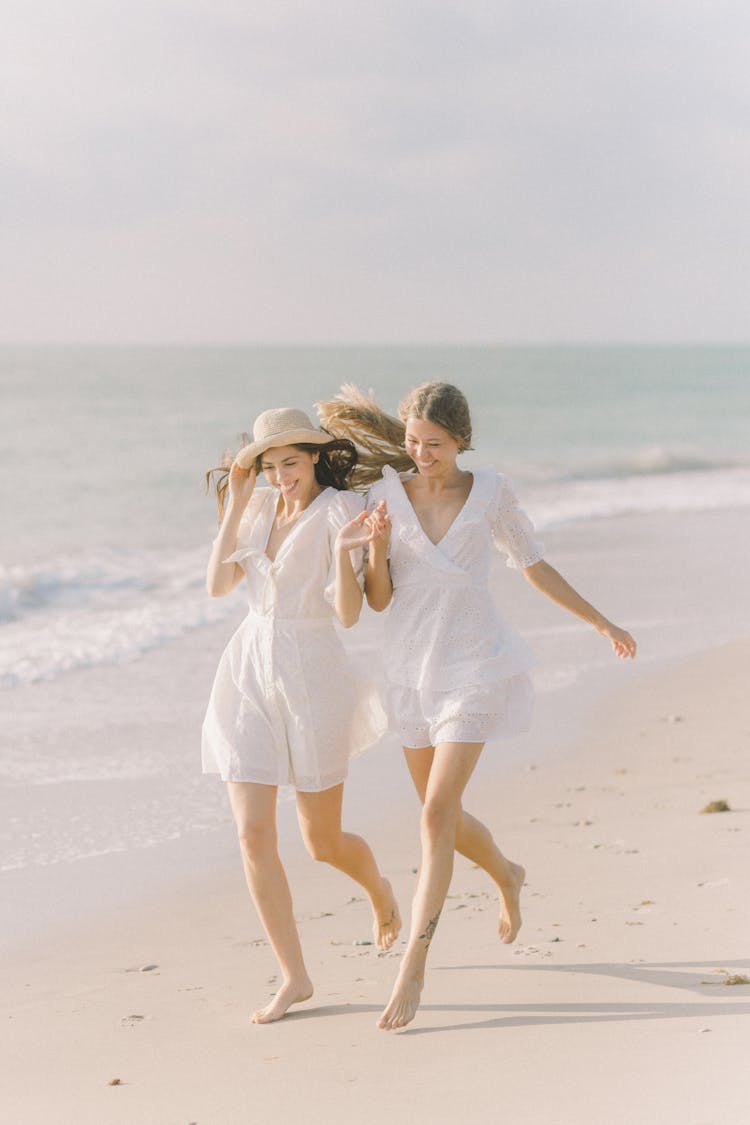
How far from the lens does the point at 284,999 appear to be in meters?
4.34

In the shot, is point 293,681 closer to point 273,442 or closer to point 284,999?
point 273,442

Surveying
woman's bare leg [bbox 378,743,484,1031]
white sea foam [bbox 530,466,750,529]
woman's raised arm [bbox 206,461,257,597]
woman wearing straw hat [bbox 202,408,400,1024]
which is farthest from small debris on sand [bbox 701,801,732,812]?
white sea foam [bbox 530,466,750,529]

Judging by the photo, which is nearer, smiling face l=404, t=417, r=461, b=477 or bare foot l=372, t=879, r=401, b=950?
smiling face l=404, t=417, r=461, b=477

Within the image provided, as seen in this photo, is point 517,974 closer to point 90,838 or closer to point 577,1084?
point 577,1084

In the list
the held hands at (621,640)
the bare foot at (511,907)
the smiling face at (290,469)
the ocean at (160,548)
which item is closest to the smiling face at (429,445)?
the smiling face at (290,469)

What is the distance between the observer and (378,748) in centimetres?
773

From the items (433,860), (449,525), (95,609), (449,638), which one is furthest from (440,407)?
(95,609)

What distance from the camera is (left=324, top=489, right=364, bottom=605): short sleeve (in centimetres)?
452

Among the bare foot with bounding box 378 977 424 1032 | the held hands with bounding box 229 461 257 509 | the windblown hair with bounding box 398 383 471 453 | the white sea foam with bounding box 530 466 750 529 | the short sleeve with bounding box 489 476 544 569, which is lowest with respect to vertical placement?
the white sea foam with bounding box 530 466 750 529

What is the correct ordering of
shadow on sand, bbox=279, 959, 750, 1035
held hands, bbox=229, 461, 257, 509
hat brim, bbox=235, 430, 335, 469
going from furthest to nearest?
held hands, bbox=229, 461, 257, 509 < hat brim, bbox=235, 430, 335, 469 < shadow on sand, bbox=279, 959, 750, 1035

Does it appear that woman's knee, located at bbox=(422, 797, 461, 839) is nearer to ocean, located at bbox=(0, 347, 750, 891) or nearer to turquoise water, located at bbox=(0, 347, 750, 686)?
ocean, located at bbox=(0, 347, 750, 891)

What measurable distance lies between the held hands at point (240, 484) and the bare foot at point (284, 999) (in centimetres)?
147

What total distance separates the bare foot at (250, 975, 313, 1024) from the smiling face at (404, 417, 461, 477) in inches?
63.0

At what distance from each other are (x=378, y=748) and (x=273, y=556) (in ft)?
10.7
